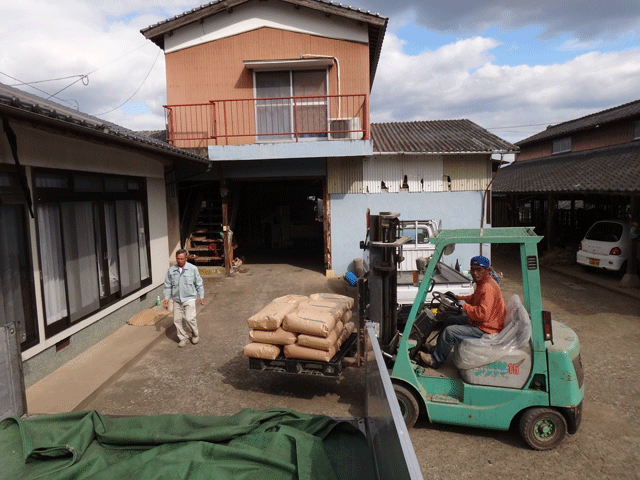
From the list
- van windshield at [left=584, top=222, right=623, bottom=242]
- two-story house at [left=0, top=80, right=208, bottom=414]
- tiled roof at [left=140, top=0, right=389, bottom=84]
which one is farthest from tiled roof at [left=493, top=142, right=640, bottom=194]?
two-story house at [left=0, top=80, right=208, bottom=414]

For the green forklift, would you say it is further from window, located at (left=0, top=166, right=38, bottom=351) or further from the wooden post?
the wooden post

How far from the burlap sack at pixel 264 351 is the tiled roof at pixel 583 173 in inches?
387

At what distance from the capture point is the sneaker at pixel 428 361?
14.9ft

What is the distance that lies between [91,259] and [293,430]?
6.20m

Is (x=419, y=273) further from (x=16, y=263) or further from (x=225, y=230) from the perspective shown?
(x=225, y=230)

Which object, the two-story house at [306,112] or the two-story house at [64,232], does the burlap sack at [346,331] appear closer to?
the two-story house at [64,232]

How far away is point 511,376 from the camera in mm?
4191

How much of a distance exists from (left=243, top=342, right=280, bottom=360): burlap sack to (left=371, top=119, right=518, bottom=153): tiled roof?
8511mm

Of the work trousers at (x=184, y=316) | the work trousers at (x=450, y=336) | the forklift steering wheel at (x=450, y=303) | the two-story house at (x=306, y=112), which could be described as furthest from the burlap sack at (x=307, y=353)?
the two-story house at (x=306, y=112)

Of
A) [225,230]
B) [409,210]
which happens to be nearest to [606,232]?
[409,210]

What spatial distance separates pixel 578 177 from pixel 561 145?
27.9 ft

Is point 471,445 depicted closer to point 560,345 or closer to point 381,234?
point 560,345

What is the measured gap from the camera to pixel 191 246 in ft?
46.1

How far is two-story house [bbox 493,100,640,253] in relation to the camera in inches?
511
